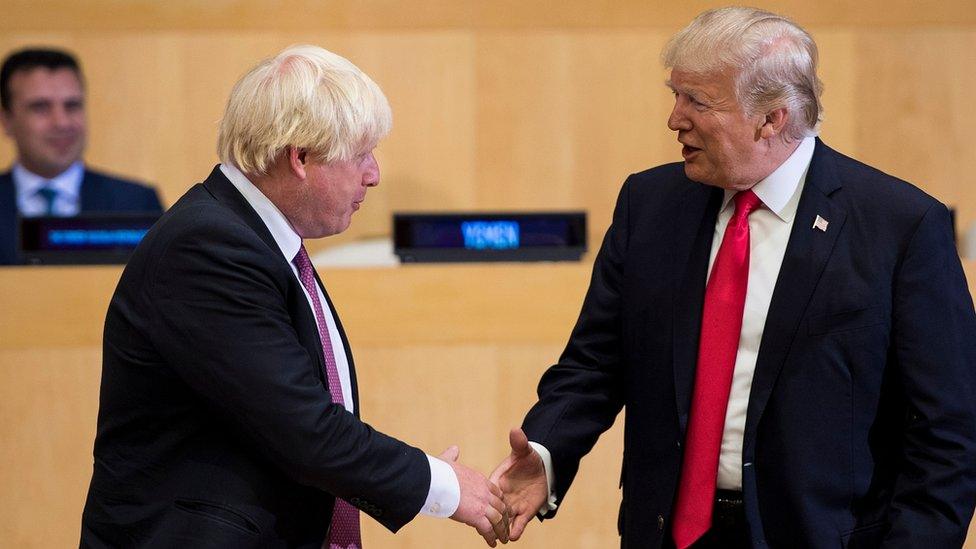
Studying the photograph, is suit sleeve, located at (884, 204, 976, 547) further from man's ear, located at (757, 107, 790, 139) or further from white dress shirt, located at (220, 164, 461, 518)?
white dress shirt, located at (220, 164, 461, 518)

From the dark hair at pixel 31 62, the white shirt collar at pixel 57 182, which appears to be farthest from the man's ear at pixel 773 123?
the white shirt collar at pixel 57 182

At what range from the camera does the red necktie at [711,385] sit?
2105mm

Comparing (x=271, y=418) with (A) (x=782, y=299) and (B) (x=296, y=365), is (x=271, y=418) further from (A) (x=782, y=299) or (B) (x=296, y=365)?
(A) (x=782, y=299)

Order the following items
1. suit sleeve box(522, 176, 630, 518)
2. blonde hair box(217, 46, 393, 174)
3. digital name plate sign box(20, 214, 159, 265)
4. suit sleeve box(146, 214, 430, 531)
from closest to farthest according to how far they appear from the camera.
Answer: suit sleeve box(146, 214, 430, 531), blonde hair box(217, 46, 393, 174), suit sleeve box(522, 176, 630, 518), digital name plate sign box(20, 214, 159, 265)

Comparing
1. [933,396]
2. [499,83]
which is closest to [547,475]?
[933,396]

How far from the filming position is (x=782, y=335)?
2.06m

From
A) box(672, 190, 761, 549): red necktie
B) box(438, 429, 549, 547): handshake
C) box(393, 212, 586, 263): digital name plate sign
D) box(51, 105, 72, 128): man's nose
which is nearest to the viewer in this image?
box(672, 190, 761, 549): red necktie

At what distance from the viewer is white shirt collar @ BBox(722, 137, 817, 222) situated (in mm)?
2158

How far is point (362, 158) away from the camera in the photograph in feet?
6.90

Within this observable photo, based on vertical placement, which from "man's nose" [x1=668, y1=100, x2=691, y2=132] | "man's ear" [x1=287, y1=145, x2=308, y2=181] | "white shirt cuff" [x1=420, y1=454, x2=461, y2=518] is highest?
"man's nose" [x1=668, y1=100, x2=691, y2=132]

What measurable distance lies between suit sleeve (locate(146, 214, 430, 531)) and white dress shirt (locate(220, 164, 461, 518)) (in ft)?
0.29

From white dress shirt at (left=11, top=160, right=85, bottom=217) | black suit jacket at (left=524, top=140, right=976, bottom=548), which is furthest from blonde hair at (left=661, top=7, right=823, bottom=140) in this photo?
white dress shirt at (left=11, top=160, right=85, bottom=217)

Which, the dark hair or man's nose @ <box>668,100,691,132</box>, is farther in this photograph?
the dark hair

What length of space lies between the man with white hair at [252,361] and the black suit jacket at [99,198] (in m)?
2.85
